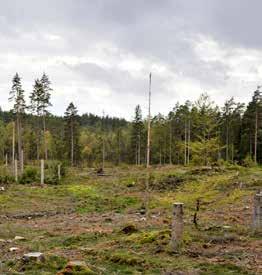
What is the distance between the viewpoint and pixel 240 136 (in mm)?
68438

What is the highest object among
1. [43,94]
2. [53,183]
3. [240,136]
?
[43,94]

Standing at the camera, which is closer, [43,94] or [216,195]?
[216,195]

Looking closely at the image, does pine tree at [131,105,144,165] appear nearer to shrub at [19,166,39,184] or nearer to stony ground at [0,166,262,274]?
shrub at [19,166,39,184]

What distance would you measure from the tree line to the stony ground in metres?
18.2

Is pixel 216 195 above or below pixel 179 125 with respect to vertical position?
below

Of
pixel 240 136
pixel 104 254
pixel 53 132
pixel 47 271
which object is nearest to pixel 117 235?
pixel 104 254

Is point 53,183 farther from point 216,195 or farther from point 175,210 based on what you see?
point 175,210

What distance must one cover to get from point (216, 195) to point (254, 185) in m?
2.41

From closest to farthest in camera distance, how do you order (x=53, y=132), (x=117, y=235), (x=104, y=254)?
(x=104, y=254) < (x=117, y=235) < (x=53, y=132)

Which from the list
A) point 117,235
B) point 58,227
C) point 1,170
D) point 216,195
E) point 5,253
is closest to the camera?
point 5,253

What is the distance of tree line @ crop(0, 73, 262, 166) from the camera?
5003 centimetres

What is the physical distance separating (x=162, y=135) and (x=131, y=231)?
2571 inches

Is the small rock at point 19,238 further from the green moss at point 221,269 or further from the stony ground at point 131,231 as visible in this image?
the green moss at point 221,269

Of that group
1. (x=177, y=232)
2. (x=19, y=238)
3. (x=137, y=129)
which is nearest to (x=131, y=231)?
(x=177, y=232)
